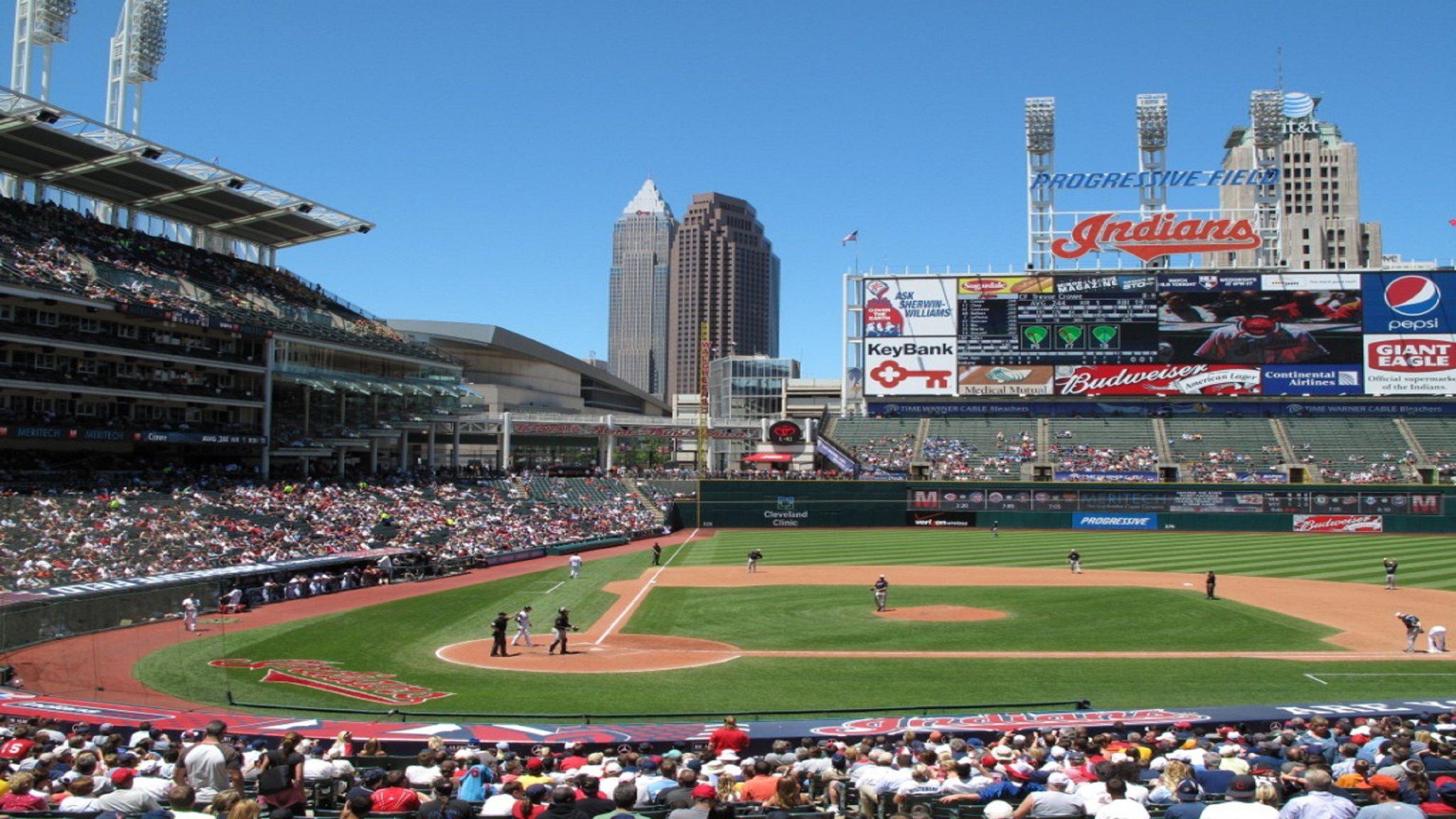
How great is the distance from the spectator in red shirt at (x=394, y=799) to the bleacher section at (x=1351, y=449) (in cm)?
6916

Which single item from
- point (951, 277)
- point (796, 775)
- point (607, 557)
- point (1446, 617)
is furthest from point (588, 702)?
point (951, 277)

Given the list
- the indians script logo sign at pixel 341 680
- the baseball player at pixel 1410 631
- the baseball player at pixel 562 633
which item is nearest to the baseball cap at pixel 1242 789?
the indians script logo sign at pixel 341 680

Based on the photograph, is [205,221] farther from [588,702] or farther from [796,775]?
[796,775]

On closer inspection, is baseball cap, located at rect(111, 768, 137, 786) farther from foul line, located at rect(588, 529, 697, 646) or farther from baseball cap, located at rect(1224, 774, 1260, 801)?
foul line, located at rect(588, 529, 697, 646)

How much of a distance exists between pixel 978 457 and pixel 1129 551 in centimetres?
2125

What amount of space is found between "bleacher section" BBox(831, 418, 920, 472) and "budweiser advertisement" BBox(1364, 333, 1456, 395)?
102 ft

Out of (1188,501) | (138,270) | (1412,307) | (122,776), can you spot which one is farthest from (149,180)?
(1412,307)

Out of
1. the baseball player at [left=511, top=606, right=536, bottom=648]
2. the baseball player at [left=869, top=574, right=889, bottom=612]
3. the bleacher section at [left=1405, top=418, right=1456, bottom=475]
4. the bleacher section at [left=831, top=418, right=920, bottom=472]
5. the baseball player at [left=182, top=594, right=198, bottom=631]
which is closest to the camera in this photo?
the baseball player at [left=511, top=606, right=536, bottom=648]

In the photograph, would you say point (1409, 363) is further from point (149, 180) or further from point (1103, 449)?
point (149, 180)

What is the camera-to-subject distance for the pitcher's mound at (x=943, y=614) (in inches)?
Answer: 1266

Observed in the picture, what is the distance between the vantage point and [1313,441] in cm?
7350

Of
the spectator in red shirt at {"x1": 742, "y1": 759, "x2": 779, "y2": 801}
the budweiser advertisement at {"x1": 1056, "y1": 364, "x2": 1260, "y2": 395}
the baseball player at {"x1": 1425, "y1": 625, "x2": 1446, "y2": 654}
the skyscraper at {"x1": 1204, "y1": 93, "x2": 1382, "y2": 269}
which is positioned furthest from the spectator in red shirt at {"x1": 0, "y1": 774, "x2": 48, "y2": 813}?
the skyscraper at {"x1": 1204, "y1": 93, "x2": 1382, "y2": 269}

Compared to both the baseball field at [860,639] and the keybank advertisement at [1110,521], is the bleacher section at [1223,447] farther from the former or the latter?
the baseball field at [860,639]

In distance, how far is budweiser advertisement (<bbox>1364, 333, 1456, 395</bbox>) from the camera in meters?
74.4
